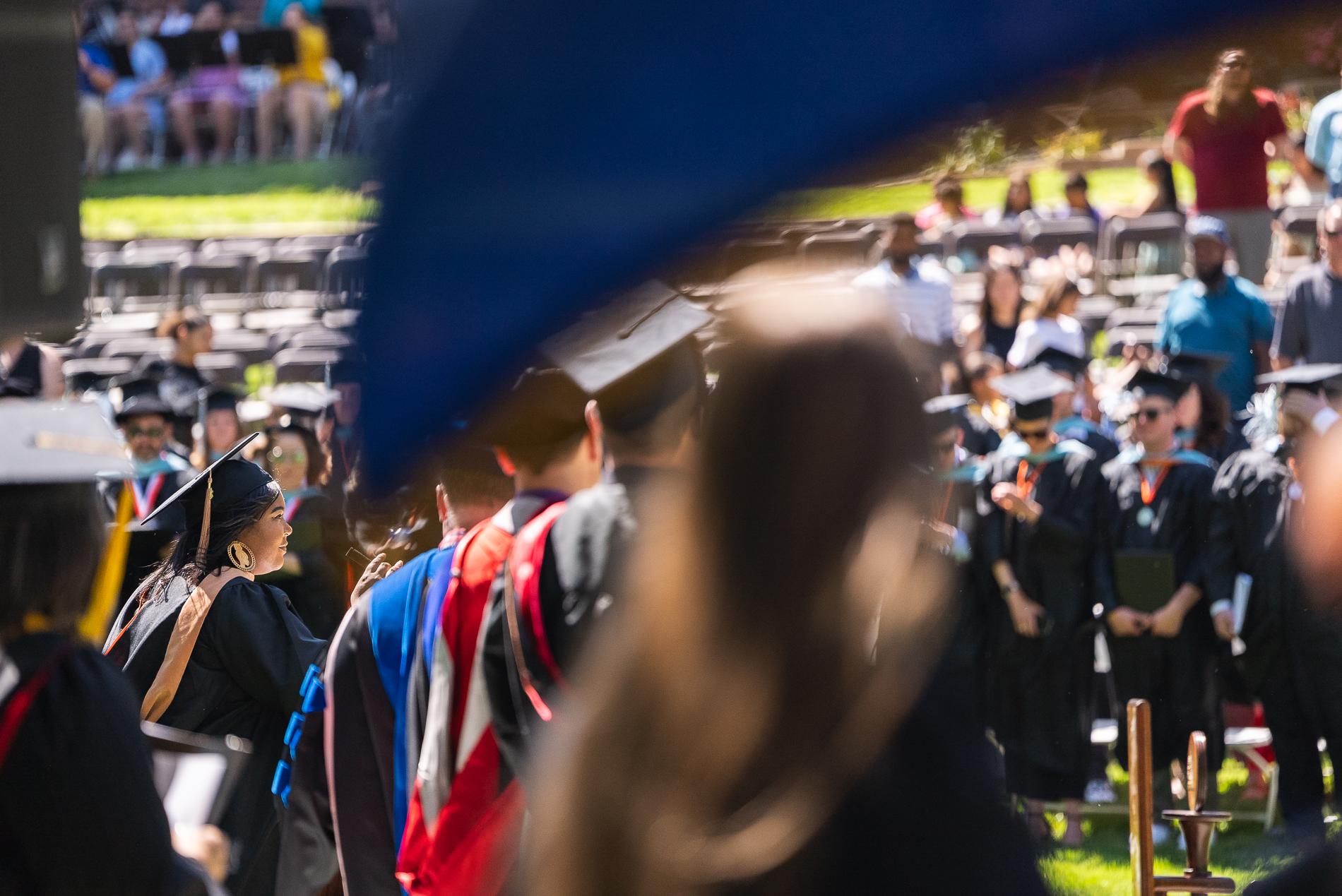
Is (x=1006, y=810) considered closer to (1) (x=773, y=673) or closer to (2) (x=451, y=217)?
(1) (x=773, y=673)

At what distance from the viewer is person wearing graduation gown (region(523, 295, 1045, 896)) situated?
0.96 m

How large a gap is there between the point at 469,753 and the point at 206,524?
1.31m

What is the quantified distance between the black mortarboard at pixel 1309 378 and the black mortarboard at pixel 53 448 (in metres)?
4.70

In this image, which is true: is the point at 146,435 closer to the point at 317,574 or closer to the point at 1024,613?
the point at 317,574

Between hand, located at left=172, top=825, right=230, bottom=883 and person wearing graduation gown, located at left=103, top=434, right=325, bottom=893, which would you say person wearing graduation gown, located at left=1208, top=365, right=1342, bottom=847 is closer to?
person wearing graduation gown, located at left=103, top=434, right=325, bottom=893

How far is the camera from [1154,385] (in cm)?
685

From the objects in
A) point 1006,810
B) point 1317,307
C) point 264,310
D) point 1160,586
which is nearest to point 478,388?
point 1006,810

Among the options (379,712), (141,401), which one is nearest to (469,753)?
(379,712)

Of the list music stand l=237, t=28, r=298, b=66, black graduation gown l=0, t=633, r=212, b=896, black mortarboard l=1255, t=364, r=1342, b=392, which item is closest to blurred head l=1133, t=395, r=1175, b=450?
black mortarboard l=1255, t=364, r=1342, b=392

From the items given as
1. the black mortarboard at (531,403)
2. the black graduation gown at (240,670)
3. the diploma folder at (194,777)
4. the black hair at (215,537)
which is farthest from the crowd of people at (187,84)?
the black mortarboard at (531,403)

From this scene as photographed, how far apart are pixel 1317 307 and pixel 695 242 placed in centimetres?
710

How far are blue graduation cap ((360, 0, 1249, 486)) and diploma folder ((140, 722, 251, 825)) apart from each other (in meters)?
1.73

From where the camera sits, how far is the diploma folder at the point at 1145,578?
6676mm

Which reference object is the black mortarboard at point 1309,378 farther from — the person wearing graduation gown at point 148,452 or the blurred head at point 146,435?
the blurred head at point 146,435
